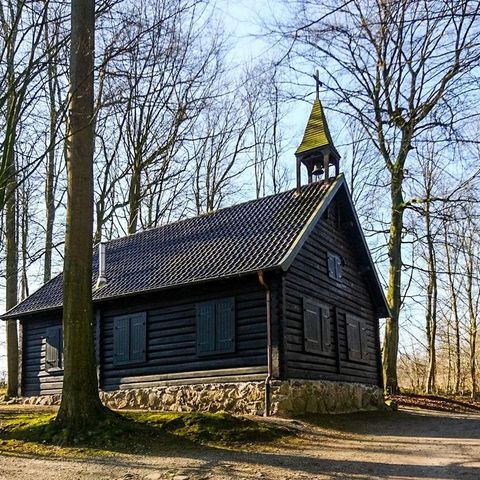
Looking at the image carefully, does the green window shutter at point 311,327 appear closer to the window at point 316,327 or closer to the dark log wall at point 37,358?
the window at point 316,327

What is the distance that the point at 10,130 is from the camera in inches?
397

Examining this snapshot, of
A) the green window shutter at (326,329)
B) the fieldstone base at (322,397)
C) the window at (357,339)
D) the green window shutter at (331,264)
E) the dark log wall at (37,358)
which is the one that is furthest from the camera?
the dark log wall at (37,358)

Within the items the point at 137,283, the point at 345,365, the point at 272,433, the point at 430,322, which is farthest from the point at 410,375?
the point at 272,433

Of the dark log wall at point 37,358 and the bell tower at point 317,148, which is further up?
the bell tower at point 317,148

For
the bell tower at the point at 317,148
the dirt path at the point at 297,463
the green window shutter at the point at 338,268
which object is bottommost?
the dirt path at the point at 297,463

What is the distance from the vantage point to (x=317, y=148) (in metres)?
17.2

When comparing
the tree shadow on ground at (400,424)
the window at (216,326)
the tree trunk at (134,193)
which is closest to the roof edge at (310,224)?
the window at (216,326)

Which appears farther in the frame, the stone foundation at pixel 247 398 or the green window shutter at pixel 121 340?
the green window shutter at pixel 121 340

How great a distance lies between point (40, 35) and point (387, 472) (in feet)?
29.0

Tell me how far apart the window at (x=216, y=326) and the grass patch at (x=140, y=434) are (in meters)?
3.32

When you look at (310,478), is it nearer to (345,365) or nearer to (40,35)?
(40,35)

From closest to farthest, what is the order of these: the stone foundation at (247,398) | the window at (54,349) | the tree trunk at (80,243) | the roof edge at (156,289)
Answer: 1. the tree trunk at (80,243)
2. the stone foundation at (247,398)
3. the roof edge at (156,289)
4. the window at (54,349)

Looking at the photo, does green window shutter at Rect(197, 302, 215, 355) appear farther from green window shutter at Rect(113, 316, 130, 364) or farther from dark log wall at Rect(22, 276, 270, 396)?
green window shutter at Rect(113, 316, 130, 364)

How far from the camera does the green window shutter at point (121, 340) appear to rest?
54.1ft
